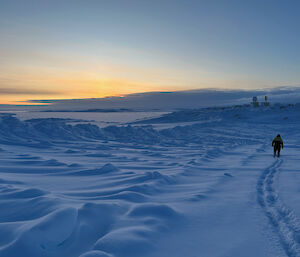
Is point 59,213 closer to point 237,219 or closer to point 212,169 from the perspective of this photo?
point 237,219

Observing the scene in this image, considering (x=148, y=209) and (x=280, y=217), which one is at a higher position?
(x=148, y=209)

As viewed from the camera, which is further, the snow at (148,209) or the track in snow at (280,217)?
the track in snow at (280,217)

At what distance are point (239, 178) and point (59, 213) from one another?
4.48 meters

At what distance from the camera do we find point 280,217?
142 inches

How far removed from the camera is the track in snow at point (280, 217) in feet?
9.43

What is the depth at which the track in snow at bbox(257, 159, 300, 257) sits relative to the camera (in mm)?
2875

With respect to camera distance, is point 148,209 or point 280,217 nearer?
point 280,217

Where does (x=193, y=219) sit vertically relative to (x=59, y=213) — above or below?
below

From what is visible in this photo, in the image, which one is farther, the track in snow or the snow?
the track in snow

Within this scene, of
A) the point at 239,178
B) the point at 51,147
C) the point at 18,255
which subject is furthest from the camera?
the point at 51,147

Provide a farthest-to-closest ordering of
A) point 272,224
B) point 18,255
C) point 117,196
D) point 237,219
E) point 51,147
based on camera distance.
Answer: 1. point 51,147
2. point 117,196
3. point 237,219
4. point 272,224
5. point 18,255

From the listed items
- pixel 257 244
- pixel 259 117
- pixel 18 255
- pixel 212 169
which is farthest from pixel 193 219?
pixel 259 117

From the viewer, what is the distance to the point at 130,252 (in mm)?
2688

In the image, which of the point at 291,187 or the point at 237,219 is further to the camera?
the point at 291,187
